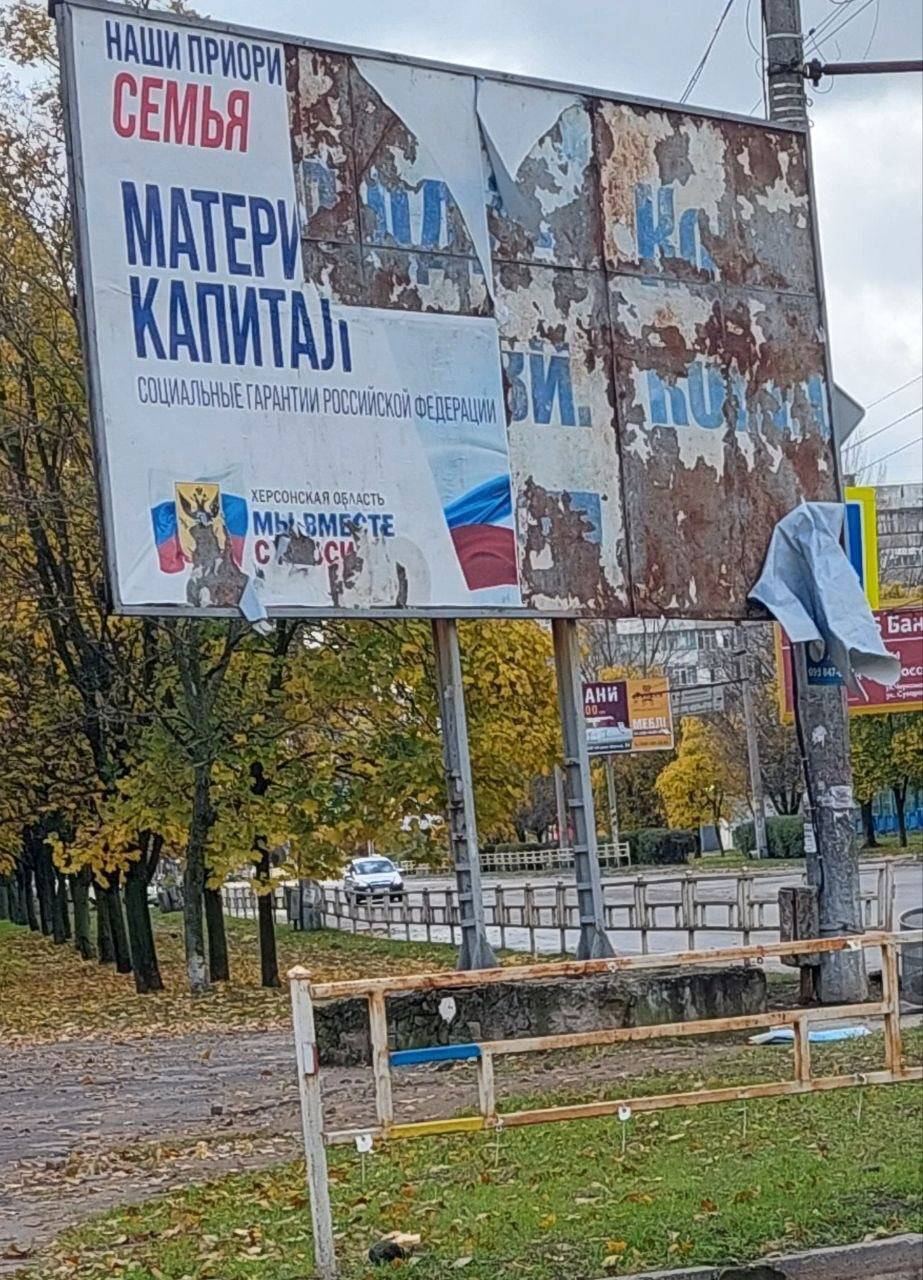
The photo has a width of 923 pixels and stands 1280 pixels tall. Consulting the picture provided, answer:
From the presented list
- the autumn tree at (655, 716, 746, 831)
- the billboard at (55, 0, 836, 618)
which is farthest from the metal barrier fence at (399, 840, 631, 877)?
the billboard at (55, 0, 836, 618)

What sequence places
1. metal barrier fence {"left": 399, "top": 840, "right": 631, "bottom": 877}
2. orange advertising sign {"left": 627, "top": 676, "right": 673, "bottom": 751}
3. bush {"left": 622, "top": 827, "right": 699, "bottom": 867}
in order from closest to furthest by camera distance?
orange advertising sign {"left": 627, "top": 676, "right": 673, "bottom": 751} → metal barrier fence {"left": 399, "top": 840, "right": 631, "bottom": 877} → bush {"left": 622, "top": 827, "right": 699, "bottom": 867}

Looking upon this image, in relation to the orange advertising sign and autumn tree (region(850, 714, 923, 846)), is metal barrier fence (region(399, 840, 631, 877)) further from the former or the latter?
the orange advertising sign

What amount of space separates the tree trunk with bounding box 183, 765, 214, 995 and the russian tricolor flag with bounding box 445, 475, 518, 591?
1011 cm

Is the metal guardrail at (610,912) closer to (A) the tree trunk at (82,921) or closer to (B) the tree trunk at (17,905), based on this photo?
(A) the tree trunk at (82,921)

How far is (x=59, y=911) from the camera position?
151ft

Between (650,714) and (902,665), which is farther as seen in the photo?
(650,714)

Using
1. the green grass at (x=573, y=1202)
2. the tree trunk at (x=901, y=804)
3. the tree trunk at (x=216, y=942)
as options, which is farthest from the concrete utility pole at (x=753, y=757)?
the green grass at (x=573, y=1202)

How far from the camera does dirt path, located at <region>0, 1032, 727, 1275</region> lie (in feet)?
30.8

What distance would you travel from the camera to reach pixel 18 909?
7000cm

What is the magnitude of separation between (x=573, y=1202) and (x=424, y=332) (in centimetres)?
695

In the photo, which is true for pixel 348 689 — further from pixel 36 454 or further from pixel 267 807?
pixel 36 454

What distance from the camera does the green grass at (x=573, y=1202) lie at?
681 centimetres

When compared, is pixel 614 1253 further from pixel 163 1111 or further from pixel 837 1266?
pixel 163 1111

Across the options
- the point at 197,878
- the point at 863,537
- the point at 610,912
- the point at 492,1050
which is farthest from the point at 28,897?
the point at 492,1050
